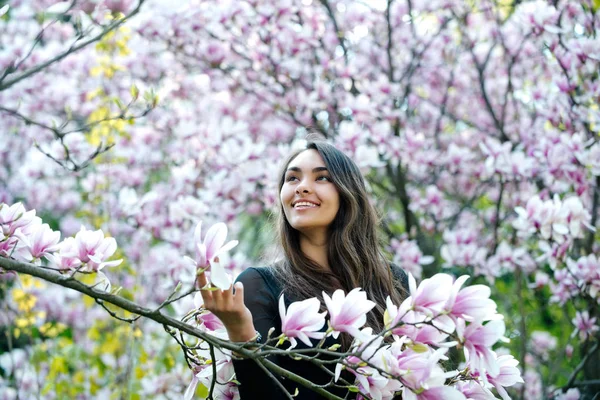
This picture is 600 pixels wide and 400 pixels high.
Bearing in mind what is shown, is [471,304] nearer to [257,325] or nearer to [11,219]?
[257,325]

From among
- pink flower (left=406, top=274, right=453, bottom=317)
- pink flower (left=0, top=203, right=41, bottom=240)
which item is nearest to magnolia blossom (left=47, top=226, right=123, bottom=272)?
pink flower (left=0, top=203, right=41, bottom=240)

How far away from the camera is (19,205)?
1.33 metres

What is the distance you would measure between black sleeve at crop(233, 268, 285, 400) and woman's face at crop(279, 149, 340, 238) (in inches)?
8.9

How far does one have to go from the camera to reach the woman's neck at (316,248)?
202 cm

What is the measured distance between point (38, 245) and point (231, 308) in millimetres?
→ 438

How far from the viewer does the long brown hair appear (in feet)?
6.26

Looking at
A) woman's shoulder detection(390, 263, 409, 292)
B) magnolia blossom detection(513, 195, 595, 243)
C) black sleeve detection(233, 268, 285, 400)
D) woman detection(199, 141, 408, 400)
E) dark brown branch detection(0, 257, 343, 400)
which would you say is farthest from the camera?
magnolia blossom detection(513, 195, 595, 243)

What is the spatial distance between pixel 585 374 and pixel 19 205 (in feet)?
9.28

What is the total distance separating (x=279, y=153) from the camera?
4.06 meters

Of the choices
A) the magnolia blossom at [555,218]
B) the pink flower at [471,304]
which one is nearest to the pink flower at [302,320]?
the pink flower at [471,304]

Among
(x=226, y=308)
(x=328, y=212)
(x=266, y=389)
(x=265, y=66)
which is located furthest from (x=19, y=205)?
(x=265, y=66)

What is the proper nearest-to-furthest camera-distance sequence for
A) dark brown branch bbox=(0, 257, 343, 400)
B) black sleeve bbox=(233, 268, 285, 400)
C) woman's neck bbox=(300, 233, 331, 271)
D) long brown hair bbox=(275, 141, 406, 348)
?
1. dark brown branch bbox=(0, 257, 343, 400)
2. black sleeve bbox=(233, 268, 285, 400)
3. long brown hair bbox=(275, 141, 406, 348)
4. woman's neck bbox=(300, 233, 331, 271)

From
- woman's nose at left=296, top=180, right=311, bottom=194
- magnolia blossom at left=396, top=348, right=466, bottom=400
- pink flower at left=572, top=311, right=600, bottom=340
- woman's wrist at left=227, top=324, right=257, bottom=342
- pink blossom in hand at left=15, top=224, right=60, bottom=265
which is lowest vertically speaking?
pink flower at left=572, top=311, right=600, bottom=340

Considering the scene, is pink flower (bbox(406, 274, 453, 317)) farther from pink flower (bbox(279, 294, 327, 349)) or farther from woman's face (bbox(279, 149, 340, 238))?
woman's face (bbox(279, 149, 340, 238))
